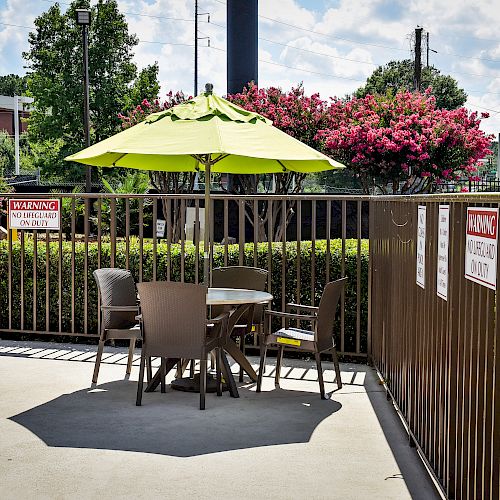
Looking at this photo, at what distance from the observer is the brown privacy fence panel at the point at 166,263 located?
30.7 feet

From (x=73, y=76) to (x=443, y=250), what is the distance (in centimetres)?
4045

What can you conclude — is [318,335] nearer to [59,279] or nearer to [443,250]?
[443,250]

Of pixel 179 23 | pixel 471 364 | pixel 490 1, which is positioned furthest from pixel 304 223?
pixel 179 23

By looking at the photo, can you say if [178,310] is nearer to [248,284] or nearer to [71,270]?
[248,284]

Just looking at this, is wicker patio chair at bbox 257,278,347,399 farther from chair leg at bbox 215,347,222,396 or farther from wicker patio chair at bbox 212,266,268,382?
wicker patio chair at bbox 212,266,268,382

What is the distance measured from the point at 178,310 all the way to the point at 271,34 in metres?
66.3

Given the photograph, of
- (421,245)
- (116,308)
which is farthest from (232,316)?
(421,245)

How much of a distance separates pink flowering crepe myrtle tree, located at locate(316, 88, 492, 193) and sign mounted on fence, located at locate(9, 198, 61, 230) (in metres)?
10.6

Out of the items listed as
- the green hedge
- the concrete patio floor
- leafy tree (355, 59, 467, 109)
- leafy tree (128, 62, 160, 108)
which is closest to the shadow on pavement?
the concrete patio floor

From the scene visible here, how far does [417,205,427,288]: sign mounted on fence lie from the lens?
218 inches

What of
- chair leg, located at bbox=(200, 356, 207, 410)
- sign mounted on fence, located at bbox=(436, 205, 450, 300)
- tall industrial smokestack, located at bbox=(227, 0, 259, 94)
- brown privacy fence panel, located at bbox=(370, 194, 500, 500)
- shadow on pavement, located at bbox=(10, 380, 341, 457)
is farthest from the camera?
tall industrial smokestack, located at bbox=(227, 0, 259, 94)

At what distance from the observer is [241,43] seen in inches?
1020

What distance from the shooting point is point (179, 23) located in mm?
69688

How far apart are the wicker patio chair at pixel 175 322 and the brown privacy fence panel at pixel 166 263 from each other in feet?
6.21
